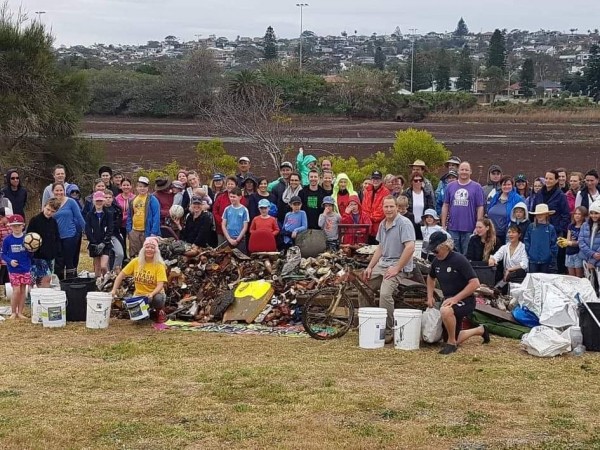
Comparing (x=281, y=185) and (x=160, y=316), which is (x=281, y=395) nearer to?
(x=160, y=316)

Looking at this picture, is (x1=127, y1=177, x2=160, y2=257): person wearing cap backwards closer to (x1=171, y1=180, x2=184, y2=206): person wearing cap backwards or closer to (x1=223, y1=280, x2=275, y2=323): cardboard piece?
(x1=171, y1=180, x2=184, y2=206): person wearing cap backwards

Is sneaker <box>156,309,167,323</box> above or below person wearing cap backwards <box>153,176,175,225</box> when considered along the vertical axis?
below

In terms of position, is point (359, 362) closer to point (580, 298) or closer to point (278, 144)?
point (580, 298)

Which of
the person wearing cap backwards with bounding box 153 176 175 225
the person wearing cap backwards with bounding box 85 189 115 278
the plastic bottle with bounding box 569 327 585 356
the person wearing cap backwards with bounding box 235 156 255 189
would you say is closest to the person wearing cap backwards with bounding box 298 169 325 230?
the person wearing cap backwards with bounding box 235 156 255 189

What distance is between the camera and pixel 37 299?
12.0m

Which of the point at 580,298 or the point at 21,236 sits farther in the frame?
the point at 21,236

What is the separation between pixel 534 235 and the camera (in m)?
12.3

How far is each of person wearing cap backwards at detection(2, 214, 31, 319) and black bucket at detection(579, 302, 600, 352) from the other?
6871 millimetres

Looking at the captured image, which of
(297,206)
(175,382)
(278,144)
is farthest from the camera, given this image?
(278,144)

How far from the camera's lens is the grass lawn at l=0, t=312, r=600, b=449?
7.56 meters

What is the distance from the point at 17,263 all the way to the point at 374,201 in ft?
16.1

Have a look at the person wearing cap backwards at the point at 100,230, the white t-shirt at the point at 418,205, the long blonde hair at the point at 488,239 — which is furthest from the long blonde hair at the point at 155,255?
the long blonde hair at the point at 488,239

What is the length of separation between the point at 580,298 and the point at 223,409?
183 inches

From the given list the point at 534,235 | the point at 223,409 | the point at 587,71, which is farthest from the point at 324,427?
the point at 587,71
